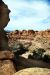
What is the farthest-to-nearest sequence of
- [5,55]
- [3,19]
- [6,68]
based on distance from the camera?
[3,19]
[5,55]
[6,68]

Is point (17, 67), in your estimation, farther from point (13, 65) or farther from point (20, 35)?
point (20, 35)

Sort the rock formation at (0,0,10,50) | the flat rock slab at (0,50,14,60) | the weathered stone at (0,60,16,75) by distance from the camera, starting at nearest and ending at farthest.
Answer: the weathered stone at (0,60,16,75) → the flat rock slab at (0,50,14,60) → the rock formation at (0,0,10,50)

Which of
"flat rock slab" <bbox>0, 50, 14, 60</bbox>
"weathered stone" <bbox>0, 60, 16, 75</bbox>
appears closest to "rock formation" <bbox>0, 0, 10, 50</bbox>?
"flat rock slab" <bbox>0, 50, 14, 60</bbox>

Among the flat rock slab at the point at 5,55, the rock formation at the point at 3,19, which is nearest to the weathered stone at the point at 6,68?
the flat rock slab at the point at 5,55

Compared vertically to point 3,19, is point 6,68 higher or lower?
lower

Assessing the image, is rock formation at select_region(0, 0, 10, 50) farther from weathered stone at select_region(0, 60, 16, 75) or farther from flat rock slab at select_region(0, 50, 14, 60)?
weathered stone at select_region(0, 60, 16, 75)

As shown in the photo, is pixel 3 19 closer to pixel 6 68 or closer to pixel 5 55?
pixel 5 55

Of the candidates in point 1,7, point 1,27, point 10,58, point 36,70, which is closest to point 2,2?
point 1,7

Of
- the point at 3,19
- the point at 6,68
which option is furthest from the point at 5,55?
the point at 3,19

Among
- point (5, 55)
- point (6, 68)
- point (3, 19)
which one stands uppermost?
point (3, 19)

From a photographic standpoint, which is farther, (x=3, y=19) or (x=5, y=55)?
(x=3, y=19)

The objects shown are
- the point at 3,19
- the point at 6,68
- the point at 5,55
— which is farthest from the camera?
the point at 3,19

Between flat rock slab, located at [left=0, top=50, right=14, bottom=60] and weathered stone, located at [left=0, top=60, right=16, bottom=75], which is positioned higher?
flat rock slab, located at [left=0, top=50, right=14, bottom=60]

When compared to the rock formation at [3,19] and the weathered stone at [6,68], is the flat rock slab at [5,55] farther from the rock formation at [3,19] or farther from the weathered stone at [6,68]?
the rock formation at [3,19]
